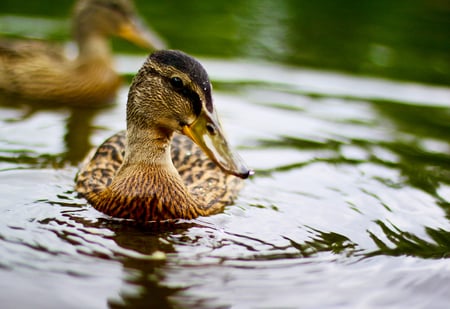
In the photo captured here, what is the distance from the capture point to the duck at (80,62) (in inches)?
375

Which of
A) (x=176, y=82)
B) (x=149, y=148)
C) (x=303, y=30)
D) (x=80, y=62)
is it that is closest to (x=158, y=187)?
(x=149, y=148)

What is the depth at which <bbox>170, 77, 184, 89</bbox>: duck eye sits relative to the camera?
18.5ft

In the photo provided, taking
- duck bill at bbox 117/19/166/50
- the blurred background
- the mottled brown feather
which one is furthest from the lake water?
the blurred background

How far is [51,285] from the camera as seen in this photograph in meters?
4.61

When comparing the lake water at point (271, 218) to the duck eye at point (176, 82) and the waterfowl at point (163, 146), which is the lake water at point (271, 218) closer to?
the waterfowl at point (163, 146)

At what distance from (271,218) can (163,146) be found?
101 cm

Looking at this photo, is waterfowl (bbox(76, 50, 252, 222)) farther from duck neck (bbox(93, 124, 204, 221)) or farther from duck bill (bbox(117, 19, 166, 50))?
duck bill (bbox(117, 19, 166, 50))

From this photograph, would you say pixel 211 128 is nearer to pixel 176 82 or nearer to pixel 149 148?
pixel 176 82

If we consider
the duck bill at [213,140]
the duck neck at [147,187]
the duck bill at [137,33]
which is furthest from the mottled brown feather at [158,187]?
the duck bill at [137,33]

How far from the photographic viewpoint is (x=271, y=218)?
6039 mm

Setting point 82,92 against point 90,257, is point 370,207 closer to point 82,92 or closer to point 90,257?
point 90,257

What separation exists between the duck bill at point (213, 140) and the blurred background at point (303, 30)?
5.78m

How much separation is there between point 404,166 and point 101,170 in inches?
119

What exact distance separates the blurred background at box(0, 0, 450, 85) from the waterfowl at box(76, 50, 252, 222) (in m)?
5.49
